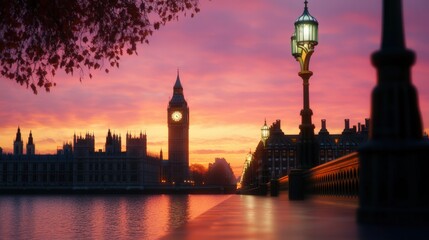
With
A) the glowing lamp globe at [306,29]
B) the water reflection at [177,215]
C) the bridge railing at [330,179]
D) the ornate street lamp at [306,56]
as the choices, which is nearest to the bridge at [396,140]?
the bridge railing at [330,179]

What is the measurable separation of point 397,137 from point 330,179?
8.88 meters

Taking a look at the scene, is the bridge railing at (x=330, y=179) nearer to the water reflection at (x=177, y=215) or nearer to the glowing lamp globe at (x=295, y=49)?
the glowing lamp globe at (x=295, y=49)

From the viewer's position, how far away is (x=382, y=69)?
17.8ft

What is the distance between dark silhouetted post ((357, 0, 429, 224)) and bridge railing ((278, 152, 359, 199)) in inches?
171

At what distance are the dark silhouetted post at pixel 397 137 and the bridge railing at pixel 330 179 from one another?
4.36 m

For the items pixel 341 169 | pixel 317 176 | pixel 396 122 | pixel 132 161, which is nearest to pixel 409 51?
pixel 396 122

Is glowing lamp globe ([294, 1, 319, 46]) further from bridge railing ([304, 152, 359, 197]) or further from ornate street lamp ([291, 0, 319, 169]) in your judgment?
bridge railing ([304, 152, 359, 197])

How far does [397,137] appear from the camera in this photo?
5305mm

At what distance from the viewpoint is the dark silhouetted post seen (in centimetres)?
531

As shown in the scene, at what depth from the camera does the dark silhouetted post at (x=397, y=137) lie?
531 centimetres

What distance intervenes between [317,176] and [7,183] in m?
168

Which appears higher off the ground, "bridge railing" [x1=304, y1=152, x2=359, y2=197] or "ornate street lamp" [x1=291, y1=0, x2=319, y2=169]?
"ornate street lamp" [x1=291, y1=0, x2=319, y2=169]

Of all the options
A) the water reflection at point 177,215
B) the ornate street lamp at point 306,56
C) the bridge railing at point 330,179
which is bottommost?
the water reflection at point 177,215

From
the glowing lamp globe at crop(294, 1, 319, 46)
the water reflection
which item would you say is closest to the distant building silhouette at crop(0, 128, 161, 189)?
the water reflection
